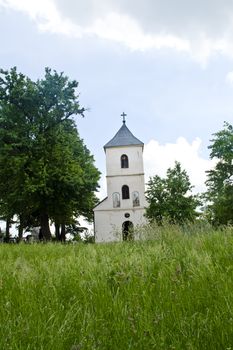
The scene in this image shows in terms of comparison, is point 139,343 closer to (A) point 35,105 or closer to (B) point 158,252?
(B) point 158,252

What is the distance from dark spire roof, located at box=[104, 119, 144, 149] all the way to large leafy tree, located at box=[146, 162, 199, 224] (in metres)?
11.9

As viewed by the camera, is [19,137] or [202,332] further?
[19,137]

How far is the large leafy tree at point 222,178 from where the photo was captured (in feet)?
102

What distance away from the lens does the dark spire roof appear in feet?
165

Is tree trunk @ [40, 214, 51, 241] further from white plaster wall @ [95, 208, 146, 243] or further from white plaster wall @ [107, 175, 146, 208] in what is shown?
white plaster wall @ [107, 175, 146, 208]

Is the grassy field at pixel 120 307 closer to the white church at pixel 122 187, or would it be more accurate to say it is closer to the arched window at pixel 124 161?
the white church at pixel 122 187

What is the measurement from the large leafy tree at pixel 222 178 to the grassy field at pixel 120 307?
2784 centimetres

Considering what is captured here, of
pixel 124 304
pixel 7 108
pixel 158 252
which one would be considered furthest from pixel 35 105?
pixel 124 304

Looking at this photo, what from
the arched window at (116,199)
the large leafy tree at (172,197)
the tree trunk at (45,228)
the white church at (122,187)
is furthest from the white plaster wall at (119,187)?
the tree trunk at (45,228)

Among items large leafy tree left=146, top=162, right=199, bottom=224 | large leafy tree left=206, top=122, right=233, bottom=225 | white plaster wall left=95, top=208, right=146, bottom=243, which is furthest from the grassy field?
white plaster wall left=95, top=208, right=146, bottom=243

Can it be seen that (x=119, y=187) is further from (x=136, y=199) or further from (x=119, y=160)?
(x=119, y=160)

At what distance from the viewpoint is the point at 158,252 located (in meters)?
4.96

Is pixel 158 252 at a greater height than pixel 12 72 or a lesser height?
lesser

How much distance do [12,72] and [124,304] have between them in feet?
96.3
